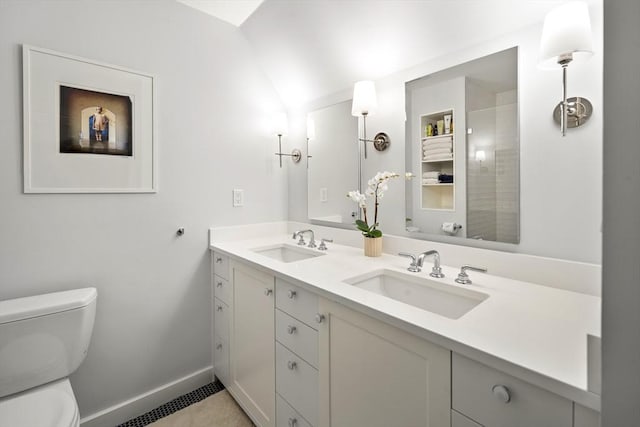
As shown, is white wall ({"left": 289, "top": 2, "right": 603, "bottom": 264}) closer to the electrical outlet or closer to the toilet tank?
the electrical outlet

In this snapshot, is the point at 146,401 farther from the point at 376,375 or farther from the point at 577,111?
the point at 577,111

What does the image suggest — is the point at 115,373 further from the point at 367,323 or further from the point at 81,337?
the point at 367,323

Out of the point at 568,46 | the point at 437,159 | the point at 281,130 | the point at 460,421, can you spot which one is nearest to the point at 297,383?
the point at 460,421

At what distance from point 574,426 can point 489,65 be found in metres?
1.25

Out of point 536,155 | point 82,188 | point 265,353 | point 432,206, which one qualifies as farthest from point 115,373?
point 536,155

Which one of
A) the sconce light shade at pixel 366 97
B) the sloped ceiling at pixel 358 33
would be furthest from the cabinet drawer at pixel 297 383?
the sloped ceiling at pixel 358 33

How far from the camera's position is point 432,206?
4.86 ft

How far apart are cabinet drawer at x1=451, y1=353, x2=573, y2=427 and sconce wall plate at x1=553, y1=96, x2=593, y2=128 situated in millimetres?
912

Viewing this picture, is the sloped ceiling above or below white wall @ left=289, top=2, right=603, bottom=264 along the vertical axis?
above

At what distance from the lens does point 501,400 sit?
660 mm

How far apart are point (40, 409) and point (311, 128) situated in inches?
76.4

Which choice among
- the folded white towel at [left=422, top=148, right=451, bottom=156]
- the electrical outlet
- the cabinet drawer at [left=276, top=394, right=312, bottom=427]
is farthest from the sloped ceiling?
the cabinet drawer at [left=276, top=394, right=312, bottom=427]

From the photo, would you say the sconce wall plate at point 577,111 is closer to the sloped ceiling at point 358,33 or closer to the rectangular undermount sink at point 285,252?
the sloped ceiling at point 358,33

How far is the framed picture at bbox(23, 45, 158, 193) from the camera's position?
4.57 ft
